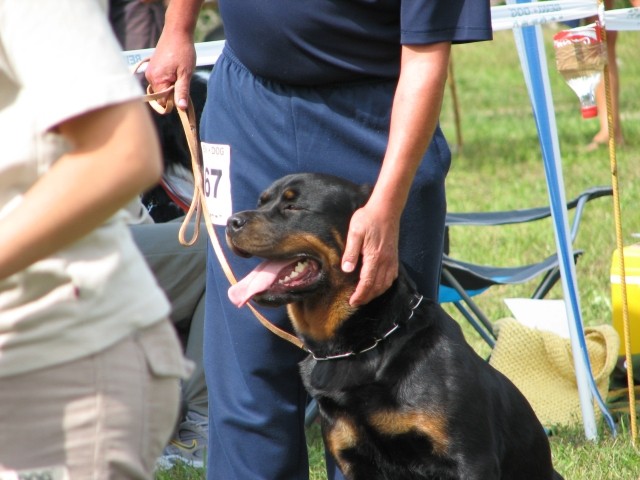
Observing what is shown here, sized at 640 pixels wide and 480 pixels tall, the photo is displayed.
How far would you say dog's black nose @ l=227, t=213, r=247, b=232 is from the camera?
256 cm

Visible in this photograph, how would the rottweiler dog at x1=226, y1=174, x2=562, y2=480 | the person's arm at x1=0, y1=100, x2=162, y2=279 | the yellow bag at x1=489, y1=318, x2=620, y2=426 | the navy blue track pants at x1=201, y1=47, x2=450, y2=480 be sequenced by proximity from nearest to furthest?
1. the person's arm at x1=0, y1=100, x2=162, y2=279
2. the navy blue track pants at x1=201, y1=47, x2=450, y2=480
3. the rottweiler dog at x1=226, y1=174, x2=562, y2=480
4. the yellow bag at x1=489, y1=318, x2=620, y2=426

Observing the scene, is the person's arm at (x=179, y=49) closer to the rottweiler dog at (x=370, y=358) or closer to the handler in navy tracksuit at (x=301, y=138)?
the handler in navy tracksuit at (x=301, y=138)

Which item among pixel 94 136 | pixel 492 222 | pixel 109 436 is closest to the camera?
pixel 94 136

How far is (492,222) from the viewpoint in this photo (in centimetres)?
521

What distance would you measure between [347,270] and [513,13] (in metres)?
1.82

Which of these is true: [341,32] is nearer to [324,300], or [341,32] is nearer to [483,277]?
[324,300]

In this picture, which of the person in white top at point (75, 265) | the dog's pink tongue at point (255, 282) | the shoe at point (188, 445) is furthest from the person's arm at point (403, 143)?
the shoe at point (188, 445)

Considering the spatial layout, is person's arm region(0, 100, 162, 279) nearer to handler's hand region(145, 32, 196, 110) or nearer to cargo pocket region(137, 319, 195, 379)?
cargo pocket region(137, 319, 195, 379)

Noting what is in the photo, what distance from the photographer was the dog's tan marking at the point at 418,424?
271cm

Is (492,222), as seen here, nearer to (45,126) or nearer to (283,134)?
(283,134)

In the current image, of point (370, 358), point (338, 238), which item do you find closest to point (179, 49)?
point (338, 238)

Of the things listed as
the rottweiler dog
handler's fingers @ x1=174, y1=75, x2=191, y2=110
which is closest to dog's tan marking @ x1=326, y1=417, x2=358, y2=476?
the rottweiler dog

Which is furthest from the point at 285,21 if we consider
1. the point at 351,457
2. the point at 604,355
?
the point at 604,355

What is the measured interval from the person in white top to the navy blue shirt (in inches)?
41.9
